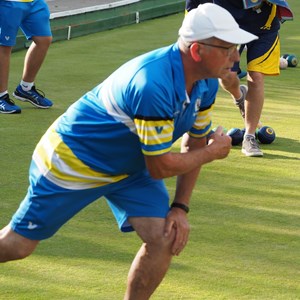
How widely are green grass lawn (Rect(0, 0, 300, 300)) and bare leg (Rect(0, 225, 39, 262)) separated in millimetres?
396

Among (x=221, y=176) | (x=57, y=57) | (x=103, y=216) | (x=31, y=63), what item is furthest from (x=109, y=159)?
(x=57, y=57)

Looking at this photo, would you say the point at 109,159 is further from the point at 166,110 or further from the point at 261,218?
the point at 261,218

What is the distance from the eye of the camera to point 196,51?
15.0 feet

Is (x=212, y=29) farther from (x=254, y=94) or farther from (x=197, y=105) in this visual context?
(x=254, y=94)

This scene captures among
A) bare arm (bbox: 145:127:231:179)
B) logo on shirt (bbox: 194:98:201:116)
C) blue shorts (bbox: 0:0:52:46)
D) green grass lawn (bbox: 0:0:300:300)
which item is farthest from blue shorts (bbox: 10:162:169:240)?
blue shorts (bbox: 0:0:52:46)

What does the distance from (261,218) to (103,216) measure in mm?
1059

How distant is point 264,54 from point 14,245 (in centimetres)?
400

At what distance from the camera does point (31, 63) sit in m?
9.99

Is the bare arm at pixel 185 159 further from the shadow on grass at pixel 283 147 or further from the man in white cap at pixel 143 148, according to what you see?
the shadow on grass at pixel 283 147

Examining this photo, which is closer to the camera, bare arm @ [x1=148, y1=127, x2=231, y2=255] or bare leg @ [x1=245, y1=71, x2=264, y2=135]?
bare arm @ [x1=148, y1=127, x2=231, y2=255]

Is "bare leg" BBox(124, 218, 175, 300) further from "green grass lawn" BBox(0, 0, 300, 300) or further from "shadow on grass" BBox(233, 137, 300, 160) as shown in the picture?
"shadow on grass" BBox(233, 137, 300, 160)

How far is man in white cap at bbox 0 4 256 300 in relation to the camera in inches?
180

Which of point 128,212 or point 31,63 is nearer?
point 128,212

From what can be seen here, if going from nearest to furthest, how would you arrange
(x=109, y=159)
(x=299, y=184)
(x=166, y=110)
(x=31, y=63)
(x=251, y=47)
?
1. (x=166, y=110)
2. (x=109, y=159)
3. (x=299, y=184)
4. (x=251, y=47)
5. (x=31, y=63)
